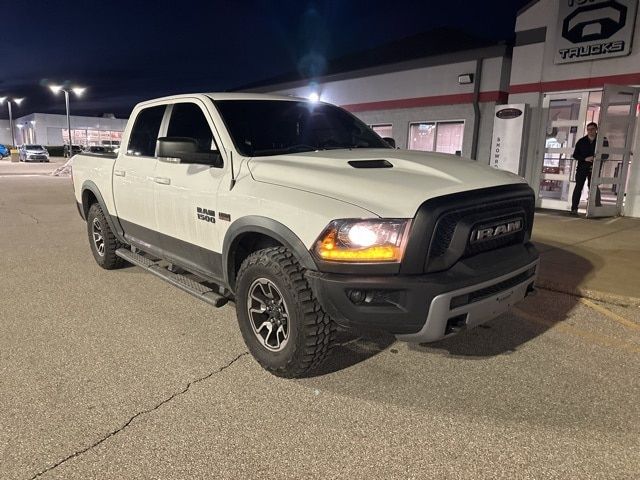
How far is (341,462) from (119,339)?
7.47ft

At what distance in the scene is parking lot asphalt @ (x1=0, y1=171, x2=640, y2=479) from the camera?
2402 millimetres

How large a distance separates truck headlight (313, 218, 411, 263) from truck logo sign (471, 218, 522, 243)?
20.6 inches

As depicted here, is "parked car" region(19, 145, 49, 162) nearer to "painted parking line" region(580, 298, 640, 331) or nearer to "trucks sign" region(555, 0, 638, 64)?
"trucks sign" region(555, 0, 638, 64)

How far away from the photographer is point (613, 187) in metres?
10.5

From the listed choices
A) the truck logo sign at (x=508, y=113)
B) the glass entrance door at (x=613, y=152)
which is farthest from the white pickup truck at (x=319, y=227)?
the truck logo sign at (x=508, y=113)

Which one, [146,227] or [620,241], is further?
[620,241]

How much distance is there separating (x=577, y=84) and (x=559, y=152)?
1555mm

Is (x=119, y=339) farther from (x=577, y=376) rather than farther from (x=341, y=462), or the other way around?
(x=577, y=376)

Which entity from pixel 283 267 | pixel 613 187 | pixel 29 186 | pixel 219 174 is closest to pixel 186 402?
pixel 283 267

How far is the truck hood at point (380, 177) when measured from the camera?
2.76 m

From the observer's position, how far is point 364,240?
275cm

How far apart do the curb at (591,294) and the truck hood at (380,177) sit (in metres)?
2.21

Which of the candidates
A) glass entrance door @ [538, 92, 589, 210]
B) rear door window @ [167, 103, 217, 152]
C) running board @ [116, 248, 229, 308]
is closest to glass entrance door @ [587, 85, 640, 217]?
glass entrance door @ [538, 92, 589, 210]

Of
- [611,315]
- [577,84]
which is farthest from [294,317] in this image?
[577,84]
